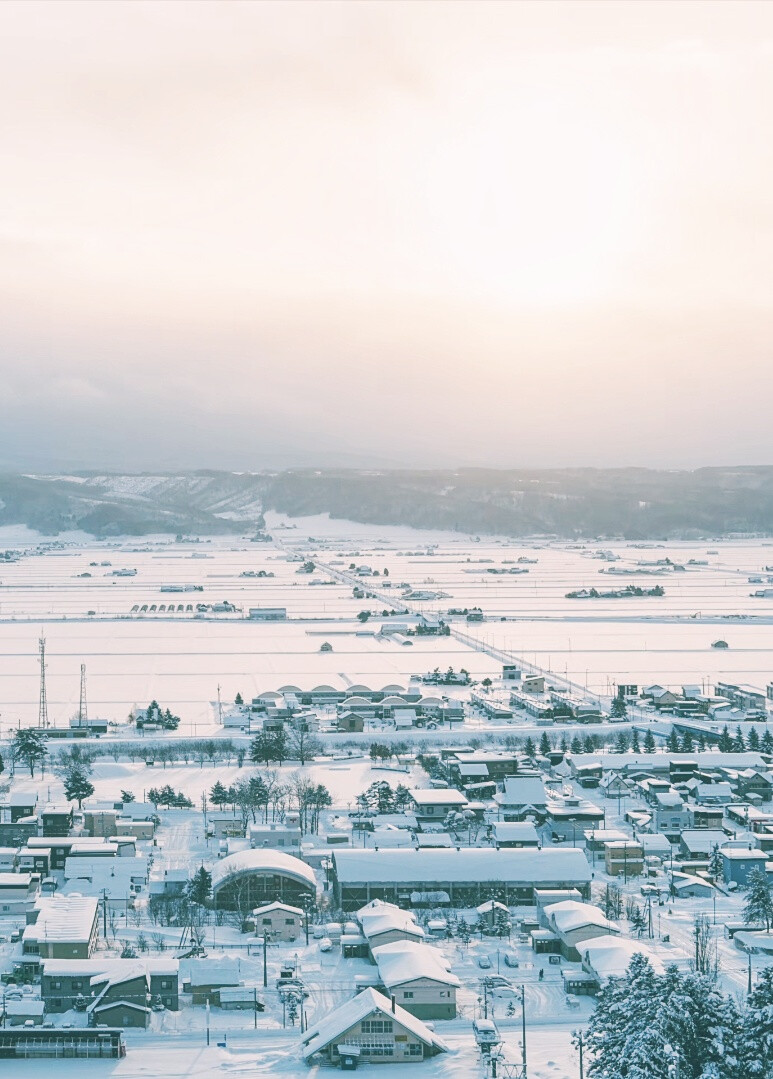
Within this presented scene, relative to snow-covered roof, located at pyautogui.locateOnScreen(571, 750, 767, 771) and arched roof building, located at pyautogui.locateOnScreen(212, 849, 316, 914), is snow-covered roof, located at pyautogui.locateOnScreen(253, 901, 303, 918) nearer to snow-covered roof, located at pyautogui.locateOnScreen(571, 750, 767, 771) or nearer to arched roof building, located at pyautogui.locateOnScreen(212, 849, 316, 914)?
arched roof building, located at pyautogui.locateOnScreen(212, 849, 316, 914)

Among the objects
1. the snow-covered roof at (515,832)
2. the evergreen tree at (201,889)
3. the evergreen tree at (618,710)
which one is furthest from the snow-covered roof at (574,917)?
the evergreen tree at (618,710)

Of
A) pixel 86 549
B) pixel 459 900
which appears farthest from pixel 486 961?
pixel 86 549

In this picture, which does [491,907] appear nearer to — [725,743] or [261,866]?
[261,866]

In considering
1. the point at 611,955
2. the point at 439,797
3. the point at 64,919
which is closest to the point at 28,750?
the point at 439,797

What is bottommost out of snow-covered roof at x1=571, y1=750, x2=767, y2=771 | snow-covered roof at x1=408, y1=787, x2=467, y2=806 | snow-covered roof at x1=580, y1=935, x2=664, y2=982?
snow-covered roof at x1=580, y1=935, x2=664, y2=982

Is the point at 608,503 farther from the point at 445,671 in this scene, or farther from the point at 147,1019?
the point at 147,1019

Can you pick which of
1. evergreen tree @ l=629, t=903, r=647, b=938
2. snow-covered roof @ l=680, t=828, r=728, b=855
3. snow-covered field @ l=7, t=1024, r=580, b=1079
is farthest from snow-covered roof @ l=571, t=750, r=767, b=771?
snow-covered field @ l=7, t=1024, r=580, b=1079
